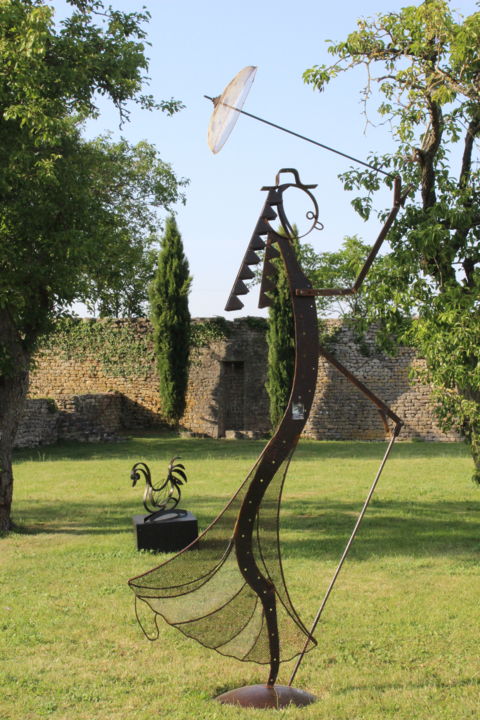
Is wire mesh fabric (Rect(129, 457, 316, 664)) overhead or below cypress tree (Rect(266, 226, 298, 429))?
below

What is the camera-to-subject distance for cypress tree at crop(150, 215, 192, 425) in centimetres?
1930

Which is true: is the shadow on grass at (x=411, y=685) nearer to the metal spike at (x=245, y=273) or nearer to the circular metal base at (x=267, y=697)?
the circular metal base at (x=267, y=697)

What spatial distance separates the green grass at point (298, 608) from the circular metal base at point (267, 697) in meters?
0.07

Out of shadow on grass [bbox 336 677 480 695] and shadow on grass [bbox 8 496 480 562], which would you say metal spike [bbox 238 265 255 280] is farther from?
shadow on grass [bbox 8 496 480 562]

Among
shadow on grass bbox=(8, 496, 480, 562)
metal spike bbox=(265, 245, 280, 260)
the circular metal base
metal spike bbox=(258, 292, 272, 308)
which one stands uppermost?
metal spike bbox=(265, 245, 280, 260)

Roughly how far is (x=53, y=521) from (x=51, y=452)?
7141 mm

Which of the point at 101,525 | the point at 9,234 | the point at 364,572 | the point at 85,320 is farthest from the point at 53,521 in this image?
the point at 85,320

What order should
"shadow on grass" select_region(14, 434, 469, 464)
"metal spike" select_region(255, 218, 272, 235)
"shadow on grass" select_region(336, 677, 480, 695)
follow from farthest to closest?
"shadow on grass" select_region(14, 434, 469, 464) → "shadow on grass" select_region(336, 677, 480, 695) → "metal spike" select_region(255, 218, 272, 235)

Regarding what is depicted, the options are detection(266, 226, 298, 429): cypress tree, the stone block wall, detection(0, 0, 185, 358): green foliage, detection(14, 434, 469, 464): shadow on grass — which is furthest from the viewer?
A: detection(266, 226, 298, 429): cypress tree

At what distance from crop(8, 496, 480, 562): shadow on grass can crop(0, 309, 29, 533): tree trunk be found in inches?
20.8

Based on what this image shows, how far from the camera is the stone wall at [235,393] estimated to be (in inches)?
726

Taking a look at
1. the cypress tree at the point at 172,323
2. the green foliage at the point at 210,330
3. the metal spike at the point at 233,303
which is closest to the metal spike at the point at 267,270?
the metal spike at the point at 233,303

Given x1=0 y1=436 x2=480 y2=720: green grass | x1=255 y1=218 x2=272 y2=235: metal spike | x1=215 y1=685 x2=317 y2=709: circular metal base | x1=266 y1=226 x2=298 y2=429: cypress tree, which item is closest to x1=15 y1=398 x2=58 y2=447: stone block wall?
x1=266 y1=226 x2=298 y2=429: cypress tree

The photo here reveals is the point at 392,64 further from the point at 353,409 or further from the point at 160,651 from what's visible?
the point at 353,409
